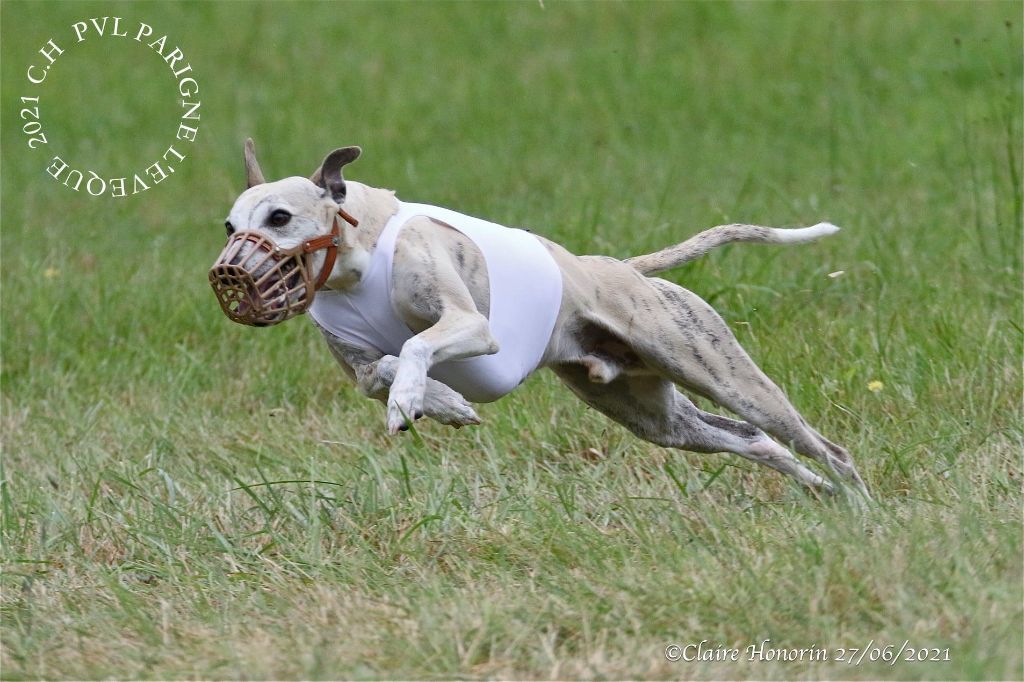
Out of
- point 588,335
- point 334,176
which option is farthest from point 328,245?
point 588,335

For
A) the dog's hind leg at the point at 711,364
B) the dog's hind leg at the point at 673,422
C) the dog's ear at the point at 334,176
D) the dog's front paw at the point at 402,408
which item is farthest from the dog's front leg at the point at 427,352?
the dog's hind leg at the point at 673,422

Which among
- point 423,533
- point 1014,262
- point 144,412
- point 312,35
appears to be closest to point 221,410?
point 144,412

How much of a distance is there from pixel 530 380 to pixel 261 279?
2506mm

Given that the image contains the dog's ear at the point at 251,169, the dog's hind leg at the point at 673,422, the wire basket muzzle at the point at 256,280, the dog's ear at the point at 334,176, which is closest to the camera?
the wire basket muzzle at the point at 256,280

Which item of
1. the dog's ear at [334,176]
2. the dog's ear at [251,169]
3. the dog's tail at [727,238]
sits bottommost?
the dog's tail at [727,238]

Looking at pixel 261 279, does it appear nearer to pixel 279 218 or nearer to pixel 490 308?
pixel 279 218

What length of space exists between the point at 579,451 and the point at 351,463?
3.02 feet

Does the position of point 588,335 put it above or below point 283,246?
below

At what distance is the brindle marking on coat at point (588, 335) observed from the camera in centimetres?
418

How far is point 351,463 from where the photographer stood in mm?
5641

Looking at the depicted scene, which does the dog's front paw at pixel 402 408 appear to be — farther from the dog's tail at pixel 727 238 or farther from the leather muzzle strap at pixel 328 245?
the dog's tail at pixel 727 238

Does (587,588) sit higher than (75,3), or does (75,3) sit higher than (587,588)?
(75,3)

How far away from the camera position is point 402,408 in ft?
12.6

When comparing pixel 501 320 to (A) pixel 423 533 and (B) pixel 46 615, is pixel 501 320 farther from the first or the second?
(B) pixel 46 615
